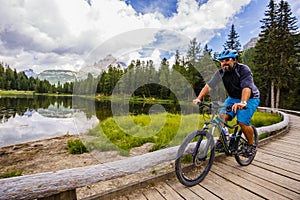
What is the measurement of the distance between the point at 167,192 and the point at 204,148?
867 millimetres

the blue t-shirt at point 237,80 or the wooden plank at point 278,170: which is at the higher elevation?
the blue t-shirt at point 237,80

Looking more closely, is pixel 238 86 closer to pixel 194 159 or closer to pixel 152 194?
pixel 194 159

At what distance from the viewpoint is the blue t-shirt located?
2.33 meters

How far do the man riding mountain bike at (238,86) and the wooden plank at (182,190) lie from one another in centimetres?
98

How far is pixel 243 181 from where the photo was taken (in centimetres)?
234

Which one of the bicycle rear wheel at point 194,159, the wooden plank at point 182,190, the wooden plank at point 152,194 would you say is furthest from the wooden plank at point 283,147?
the wooden plank at point 152,194

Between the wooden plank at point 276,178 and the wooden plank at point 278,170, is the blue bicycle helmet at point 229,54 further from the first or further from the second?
the wooden plank at point 278,170

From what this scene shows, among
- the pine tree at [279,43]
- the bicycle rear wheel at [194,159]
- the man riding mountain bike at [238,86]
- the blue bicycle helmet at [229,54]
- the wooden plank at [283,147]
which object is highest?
the pine tree at [279,43]

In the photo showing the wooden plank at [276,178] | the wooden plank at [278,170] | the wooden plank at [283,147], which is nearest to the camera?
the wooden plank at [276,178]

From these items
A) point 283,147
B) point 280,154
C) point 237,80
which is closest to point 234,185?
point 237,80

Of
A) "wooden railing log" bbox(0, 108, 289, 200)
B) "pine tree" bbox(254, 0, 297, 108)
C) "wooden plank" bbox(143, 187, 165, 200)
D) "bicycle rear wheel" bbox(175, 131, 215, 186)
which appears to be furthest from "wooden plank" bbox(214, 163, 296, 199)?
"pine tree" bbox(254, 0, 297, 108)

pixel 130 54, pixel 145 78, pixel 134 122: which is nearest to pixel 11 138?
pixel 134 122

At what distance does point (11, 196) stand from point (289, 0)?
2663 cm

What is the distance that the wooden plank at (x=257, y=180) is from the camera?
2031mm
